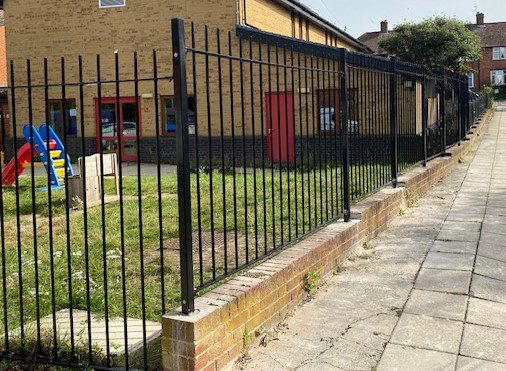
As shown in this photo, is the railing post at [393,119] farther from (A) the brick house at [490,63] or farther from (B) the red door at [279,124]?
(A) the brick house at [490,63]

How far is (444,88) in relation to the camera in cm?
1191

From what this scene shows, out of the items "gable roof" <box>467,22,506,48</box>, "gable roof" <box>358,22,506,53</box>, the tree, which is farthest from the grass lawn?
"gable roof" <box>467,22,506,48</box>

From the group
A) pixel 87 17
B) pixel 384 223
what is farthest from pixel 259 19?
pixel 384 223

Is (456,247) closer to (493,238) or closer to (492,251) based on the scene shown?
(492,251)

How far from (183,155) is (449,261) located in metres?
3.29

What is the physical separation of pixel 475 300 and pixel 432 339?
872 mm

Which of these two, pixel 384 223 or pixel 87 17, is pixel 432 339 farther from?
pixel 87 17

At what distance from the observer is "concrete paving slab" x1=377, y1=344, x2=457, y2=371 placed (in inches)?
130

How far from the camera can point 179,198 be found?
317cm

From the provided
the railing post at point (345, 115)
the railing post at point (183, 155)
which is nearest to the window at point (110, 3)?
the railing post at point (345, 115)

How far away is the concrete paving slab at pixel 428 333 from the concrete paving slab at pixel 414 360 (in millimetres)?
75

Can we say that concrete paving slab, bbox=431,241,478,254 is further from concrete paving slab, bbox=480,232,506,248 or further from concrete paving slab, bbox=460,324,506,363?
concrete paving slab, bbox=460,324,506,363

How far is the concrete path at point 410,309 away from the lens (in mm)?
3455

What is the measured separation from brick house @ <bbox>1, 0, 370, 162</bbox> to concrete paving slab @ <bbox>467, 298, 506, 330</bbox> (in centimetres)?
1377
